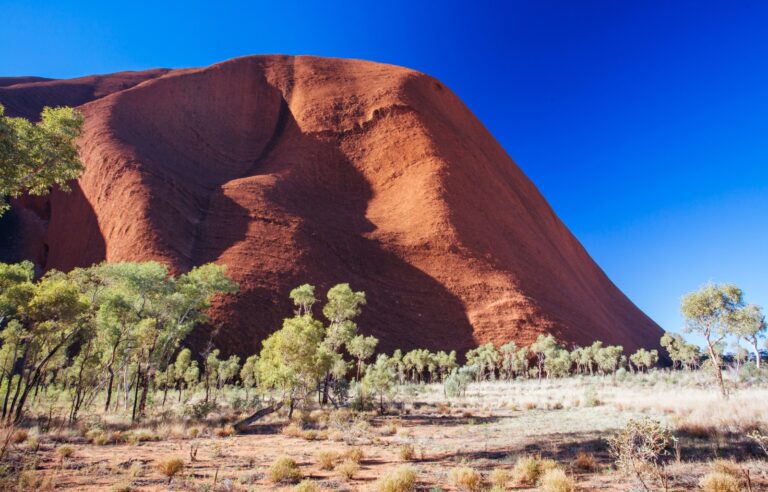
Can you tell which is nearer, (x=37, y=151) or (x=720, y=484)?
(x=720, y=484)

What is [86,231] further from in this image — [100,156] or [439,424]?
[439,424]

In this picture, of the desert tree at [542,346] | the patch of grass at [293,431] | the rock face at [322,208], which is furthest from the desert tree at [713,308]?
the rock face at [322,208]

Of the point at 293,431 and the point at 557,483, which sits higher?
the point at 557,483

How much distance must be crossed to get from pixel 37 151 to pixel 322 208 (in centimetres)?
5340

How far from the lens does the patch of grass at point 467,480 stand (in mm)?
7446

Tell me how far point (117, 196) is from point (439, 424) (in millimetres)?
51028

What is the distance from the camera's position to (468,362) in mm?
46062

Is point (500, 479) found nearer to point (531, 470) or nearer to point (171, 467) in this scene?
point (531, 470)

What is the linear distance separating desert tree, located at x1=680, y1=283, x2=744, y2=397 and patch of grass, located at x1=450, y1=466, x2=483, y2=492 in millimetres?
18421

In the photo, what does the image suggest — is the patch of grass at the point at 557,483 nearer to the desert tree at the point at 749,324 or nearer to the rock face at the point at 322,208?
the desert tree at the point at 749,324

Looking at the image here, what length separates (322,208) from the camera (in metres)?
62.6

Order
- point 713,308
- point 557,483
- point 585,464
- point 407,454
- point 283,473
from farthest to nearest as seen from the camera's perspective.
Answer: point 713,308, point 407,454, point 585,464, point 283,473, point 557,483

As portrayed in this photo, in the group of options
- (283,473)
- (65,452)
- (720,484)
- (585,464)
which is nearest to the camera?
(720,484)

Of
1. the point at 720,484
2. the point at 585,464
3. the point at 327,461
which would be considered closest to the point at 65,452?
the point at 327,461
